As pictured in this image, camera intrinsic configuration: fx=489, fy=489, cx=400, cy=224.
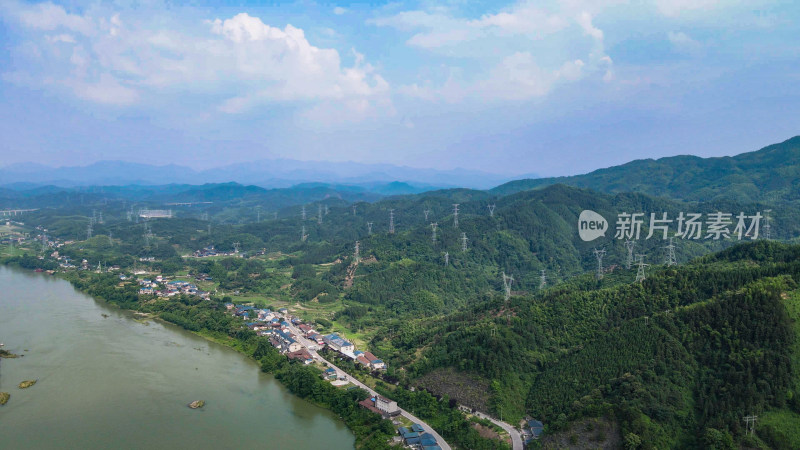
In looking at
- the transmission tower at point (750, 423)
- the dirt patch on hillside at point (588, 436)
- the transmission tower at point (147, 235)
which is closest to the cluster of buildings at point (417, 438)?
the dirt patch on hillside at point (588, 436)

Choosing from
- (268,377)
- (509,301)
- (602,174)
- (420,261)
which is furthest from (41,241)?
(602,174)

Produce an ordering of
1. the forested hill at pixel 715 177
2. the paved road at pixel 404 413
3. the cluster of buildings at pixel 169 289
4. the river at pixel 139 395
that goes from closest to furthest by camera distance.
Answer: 1. the paved road at pixel 404 413
2. the river at pixel 139 395
3. the cluster of buildings at pixel 169 289
4. the forested hill at pixel 715 177

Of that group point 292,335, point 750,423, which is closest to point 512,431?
point 750,423

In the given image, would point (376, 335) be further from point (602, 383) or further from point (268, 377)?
point (602, 383)

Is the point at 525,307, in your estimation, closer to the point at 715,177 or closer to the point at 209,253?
the point at 209,253

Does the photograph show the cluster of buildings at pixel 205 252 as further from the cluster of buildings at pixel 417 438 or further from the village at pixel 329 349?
the cluster of buildings at pixel 417 438

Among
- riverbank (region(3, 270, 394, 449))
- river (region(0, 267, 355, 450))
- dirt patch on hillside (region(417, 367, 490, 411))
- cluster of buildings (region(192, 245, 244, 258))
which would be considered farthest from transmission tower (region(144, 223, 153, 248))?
dirt patch on hillside (region(417, 367, 490, 411))
